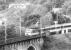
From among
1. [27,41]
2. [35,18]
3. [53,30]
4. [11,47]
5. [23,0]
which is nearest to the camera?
[11,47]

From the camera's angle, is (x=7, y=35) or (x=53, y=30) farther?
(x=53, y=30)

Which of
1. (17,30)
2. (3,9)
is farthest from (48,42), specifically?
(3,9)

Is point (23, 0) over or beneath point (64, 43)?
over

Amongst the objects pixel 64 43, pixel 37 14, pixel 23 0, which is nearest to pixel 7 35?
pixel 64 43

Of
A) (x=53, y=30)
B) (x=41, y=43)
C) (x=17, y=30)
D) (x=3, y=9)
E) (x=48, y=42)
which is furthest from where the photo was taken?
(x=3, y=9)

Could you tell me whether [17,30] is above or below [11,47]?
above

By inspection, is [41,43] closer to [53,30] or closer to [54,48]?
[54,48]

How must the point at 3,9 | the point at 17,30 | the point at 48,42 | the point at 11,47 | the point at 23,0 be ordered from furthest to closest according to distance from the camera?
the point at 23,0
the point at 3,9
the point at 17,30
the point at 48,42
the point at 11,47

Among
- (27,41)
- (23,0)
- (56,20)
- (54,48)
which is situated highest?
(23,0)

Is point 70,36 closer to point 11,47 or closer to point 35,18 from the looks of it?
point 35,18
